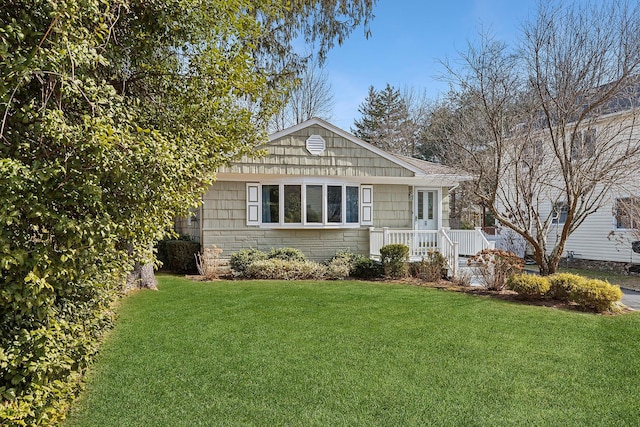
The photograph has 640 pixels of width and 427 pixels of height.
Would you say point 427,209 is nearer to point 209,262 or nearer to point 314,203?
point 314,203

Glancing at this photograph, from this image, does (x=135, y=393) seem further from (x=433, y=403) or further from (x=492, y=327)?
(x=492, y=327)

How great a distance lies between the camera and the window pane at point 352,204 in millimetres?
12141

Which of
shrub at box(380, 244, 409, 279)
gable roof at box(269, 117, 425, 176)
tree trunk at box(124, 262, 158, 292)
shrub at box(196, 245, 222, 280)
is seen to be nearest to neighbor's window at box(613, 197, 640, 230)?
gable roof at box(269, 117, 425, 176)

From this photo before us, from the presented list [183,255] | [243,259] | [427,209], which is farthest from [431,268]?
[183,255]

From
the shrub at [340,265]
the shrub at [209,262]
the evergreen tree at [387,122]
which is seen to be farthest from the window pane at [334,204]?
the evergreen tree at [387,122]

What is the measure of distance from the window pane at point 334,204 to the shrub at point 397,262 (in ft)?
6.59

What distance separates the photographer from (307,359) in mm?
4695

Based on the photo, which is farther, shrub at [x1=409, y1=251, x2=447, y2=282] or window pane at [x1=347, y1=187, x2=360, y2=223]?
window pane at [x1=347, y1=187, x2=360, y2=223]

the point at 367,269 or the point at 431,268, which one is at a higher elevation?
the point at 431,268

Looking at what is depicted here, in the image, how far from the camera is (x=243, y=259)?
35.5ft

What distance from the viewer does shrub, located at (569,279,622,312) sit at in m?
7.10

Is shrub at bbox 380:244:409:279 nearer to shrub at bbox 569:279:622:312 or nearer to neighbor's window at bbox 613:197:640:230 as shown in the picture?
shrub at bbox 569:279:622:312

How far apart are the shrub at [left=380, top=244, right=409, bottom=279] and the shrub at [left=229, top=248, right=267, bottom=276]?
3.45 m

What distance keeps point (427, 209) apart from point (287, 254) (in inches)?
199
